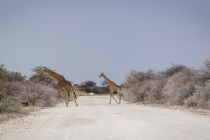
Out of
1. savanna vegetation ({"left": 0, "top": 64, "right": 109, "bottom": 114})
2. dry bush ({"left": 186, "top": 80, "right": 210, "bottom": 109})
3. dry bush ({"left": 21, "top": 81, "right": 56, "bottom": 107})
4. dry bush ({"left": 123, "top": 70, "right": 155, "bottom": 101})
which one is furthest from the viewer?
dry bush ({"left": 123, "top": 70, "right": 155, "bottom": 101})

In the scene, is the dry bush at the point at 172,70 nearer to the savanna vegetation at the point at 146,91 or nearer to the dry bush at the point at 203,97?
the savanna vegetation at the point at 146,91

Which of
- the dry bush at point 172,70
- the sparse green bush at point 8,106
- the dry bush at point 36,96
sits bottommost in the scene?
the sparse green bush at point 8,106

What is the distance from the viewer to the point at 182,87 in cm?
2100

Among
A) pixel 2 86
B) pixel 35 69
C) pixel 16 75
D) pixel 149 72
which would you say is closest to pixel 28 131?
pixel 2 86

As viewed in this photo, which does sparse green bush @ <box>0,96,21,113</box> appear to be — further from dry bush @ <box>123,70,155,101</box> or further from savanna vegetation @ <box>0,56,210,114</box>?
dry bush @ <box>123,70,155,101</box>

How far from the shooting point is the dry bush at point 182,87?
67.0 feet

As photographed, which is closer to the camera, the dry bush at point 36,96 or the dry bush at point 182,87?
the dry bush at point 182,87

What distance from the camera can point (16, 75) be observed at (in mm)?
27922

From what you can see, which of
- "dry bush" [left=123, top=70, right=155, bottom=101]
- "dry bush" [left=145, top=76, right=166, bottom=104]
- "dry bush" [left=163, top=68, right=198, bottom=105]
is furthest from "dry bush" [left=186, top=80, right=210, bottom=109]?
"dry bush" [left=123, top=70, right=155, bottom=101]

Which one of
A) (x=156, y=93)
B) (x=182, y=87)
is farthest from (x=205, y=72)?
(x=156, y=93)

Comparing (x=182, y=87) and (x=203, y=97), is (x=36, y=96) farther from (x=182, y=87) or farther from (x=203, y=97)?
(x=203, y=97)

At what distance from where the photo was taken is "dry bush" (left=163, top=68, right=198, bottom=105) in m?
20.4

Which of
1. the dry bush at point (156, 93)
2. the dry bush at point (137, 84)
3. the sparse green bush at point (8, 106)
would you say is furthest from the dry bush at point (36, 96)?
the dry bush at point (137, 84)

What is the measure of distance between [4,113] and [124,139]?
27.5ft
